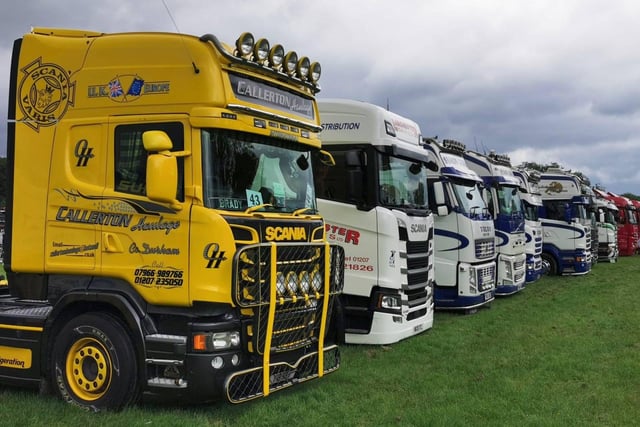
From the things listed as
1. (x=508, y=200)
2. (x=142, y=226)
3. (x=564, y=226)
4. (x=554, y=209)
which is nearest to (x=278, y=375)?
(x=142, y=226)

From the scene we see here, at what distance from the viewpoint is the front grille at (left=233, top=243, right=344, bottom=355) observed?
5602 millimetres

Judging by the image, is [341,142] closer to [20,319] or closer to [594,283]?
[20,319]

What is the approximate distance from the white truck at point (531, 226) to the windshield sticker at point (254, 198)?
1364cm

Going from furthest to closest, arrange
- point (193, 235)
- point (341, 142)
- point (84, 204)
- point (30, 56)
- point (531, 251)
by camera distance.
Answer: point (531, 251), point (341, 142), point (30, 56), point (84, 204), point (193, 235)

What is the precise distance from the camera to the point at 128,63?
19.9 feet

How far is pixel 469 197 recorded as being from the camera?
13133 mm

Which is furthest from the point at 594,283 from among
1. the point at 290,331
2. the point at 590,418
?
the point at 290,331

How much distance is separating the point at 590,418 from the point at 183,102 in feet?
16.2

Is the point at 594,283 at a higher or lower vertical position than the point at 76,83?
lower

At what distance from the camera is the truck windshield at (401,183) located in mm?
9438

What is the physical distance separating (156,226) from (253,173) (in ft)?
3.41

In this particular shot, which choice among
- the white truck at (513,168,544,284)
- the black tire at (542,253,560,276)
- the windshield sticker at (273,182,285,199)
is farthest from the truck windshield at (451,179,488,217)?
the black tire at (542,253,560,276)

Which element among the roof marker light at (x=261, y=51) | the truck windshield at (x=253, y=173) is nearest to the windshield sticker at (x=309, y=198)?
the truck windshield at (x=253, y=173)

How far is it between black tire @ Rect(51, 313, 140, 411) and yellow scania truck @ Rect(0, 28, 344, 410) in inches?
0.5
